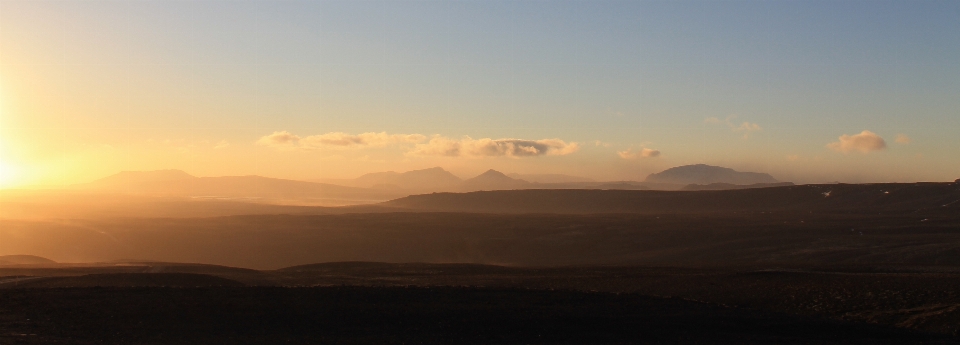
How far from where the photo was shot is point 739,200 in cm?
9962

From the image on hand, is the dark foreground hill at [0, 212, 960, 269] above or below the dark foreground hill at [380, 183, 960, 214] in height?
below

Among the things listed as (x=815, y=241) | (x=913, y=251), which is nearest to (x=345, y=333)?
(x=913, y=251)

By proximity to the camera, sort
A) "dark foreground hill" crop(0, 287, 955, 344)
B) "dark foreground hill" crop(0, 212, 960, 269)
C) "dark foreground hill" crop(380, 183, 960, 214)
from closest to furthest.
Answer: "dark foreground hill" crop(0, 287, 955, 344) < "dark foreground hill" crop(0, 212, 960, 269) < "dark foreground hill" crop(380, 183, 960, 214)

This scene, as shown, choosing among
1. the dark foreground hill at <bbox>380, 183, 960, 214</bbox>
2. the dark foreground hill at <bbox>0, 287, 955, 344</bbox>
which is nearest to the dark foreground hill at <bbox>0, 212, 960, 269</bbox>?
the dark foreground hill at <bbox>380, 183, 960, 214</bbox>

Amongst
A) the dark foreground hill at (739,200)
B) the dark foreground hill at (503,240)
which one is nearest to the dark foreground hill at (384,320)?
the dark foreground hill at (503,240)

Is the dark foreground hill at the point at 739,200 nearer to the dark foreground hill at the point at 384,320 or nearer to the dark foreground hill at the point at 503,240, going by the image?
the dark foreground hill at the point at 503,240

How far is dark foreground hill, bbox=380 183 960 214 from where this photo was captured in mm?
86062

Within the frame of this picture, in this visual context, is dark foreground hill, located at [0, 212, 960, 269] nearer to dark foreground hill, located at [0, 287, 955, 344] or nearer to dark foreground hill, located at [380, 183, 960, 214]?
dark foreground hill, located at [380, 183, 960, 214]

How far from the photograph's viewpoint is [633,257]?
50.5m

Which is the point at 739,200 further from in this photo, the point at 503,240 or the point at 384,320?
the point at 384,320

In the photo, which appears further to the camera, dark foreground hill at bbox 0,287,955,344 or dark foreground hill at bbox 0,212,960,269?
dark foreground hill at bbox 0,212,960,269

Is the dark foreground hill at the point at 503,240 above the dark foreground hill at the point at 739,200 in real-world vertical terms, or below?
below

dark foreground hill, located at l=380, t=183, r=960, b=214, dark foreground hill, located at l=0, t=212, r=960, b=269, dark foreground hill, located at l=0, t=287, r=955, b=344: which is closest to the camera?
dark foreground hill, located at l=0, t=287, r=955, b=344

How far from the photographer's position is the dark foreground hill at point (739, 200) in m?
86.1
